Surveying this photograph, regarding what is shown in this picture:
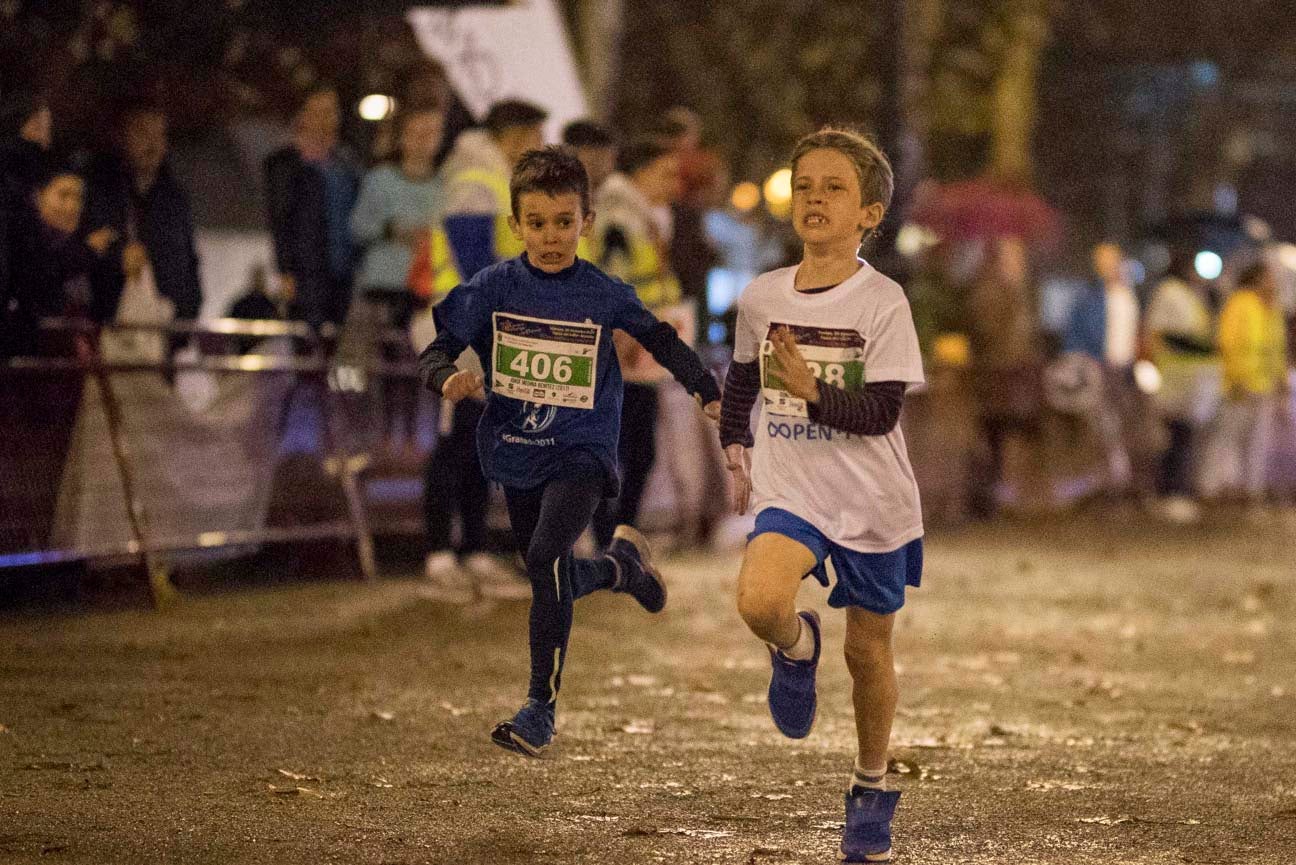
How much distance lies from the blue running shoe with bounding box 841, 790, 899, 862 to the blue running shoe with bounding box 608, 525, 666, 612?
5.81 feet

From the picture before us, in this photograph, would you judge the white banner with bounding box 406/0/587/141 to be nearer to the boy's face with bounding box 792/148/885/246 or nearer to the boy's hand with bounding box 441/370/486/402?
the boy's hand with bounding box 441/370/486/402

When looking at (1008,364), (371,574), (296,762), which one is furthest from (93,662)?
(1008,364)

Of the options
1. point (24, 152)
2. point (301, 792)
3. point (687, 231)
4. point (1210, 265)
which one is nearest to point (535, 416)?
point (301, 792)

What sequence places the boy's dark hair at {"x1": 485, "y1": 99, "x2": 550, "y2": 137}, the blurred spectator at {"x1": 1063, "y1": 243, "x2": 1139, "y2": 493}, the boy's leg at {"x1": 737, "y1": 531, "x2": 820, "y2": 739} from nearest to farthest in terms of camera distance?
1. the boy's leg at {"x1": 737, "y1": 531, "x2": 820, "y2": 739}
2. the boy's dark hair at {"x1": 485, "y1": 99, "x2": 550, "y2": 137}
3. the blurred spectator at {"x1": 1063, "y1": 243, "x2": 1139, "y2": 493}

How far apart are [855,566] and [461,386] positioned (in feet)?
4.10

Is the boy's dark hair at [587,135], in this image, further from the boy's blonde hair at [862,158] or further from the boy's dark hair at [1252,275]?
the boy's dark hair at [1252,275]

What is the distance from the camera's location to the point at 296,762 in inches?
258

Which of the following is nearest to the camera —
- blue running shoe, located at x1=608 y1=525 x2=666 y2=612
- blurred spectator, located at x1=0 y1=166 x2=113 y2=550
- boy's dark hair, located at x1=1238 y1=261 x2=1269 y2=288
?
blue running shoe, located at x1=608 y1=525 x2=666 y2=612

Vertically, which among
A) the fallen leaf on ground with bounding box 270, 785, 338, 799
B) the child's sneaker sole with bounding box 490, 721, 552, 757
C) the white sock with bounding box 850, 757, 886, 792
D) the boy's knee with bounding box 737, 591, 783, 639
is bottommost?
the fallen leaf on ground with bounding box 270, 785, 338, 799

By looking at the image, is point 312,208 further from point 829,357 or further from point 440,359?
point 829,357

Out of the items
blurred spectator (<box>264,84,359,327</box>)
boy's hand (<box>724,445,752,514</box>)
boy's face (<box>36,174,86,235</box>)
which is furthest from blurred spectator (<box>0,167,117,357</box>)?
boy's hand (<box>724,445,752,514</box>)

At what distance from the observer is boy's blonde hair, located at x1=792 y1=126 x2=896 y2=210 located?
5668 millimetres

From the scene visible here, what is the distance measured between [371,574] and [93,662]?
3378mm

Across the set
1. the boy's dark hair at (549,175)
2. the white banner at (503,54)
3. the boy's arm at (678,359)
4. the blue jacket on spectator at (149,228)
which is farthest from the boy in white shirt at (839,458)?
the white banner at (503,54)
